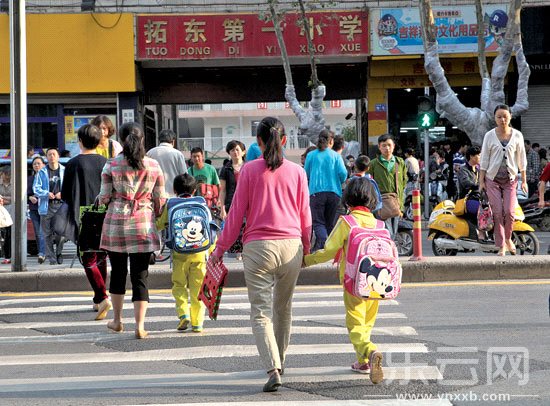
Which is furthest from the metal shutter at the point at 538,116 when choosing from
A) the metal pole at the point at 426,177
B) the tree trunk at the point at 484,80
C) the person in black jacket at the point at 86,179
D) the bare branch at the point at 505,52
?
the person in black jacket at the point at 86,179

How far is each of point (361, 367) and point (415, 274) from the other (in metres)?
5.42

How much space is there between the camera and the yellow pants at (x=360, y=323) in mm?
6527

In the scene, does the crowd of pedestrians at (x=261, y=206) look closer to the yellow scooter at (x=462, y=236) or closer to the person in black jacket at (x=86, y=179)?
the person in black jacket at (x=86, y=179)

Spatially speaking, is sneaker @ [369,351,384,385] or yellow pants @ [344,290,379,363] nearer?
sneaker @ [369,351,384,385]

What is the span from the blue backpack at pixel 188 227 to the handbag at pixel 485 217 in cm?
588

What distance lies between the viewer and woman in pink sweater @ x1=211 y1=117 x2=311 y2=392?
21.0 ft

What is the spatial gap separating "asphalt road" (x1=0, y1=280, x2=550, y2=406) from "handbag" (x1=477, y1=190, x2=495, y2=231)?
2896mm

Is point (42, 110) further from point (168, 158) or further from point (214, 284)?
point (214, 284)

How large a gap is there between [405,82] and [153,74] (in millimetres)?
7142

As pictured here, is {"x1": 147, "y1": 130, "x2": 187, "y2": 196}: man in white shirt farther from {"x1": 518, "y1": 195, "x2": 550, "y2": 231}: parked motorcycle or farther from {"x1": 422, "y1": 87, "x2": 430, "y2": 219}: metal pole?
{"x1": 422, "y1": 87, "x2": 430, "y2": 219}: metal pole

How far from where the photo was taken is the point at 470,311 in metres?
9.48

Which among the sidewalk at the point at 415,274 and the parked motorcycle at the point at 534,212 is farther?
the parked motorcycle at the point at 534,212

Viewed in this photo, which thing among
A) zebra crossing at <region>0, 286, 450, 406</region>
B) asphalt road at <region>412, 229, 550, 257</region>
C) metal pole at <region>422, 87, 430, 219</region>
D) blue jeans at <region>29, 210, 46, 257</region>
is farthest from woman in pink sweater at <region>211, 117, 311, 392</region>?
metal pole at <region>422, 87, 430, 219</region>

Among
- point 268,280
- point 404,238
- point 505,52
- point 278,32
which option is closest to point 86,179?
point 268,280
